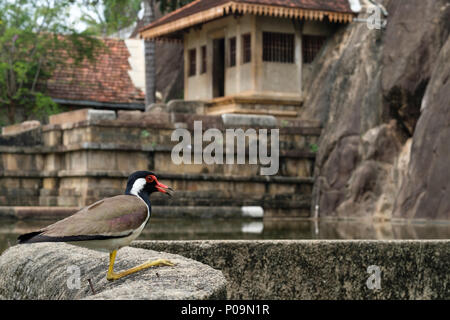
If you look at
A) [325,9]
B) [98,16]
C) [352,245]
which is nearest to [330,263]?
[352,245]

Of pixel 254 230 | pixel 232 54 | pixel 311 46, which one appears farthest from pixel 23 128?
pixel 254 230

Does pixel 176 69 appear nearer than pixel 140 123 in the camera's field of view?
No

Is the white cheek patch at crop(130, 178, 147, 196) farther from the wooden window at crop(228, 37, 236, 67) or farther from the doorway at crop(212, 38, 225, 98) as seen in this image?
the doorway at crop(212, 38, 225, 98)

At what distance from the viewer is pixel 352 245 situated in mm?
8719

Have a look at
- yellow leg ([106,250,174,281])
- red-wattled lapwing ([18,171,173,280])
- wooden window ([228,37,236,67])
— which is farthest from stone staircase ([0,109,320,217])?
red-wattled lapwing ([18,171,173,280])

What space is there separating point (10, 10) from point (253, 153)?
11931 mm

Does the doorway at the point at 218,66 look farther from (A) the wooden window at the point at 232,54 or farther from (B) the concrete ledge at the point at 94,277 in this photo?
(B) the concrete ledge at the point at 94,277

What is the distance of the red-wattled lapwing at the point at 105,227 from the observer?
5305 millimetres

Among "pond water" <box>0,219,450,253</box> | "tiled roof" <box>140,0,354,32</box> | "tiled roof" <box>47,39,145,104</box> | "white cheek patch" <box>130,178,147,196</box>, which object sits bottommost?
"pond water" <box>0,219,450,253</box>

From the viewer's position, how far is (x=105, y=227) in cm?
537

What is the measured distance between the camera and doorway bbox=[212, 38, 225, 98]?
2812cm

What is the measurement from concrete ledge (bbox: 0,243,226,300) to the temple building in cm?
1775

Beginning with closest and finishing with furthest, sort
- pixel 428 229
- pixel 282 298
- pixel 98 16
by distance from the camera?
pixel 282 298
pixel 428 229
pixel 98 16
